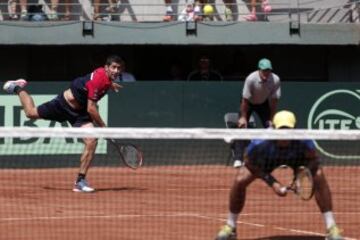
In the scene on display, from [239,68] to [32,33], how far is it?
16.8ft

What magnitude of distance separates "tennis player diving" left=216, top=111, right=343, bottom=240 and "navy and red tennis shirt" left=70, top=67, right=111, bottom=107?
5.01 m

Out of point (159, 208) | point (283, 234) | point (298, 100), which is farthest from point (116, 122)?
point (283, 234)

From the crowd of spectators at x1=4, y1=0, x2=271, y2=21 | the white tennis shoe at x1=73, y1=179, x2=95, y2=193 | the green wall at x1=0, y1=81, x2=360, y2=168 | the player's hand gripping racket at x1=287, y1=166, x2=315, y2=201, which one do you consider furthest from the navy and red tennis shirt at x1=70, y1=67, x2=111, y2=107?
the crowd of spectators at x1=4, y1=0, x2=271, y2=21

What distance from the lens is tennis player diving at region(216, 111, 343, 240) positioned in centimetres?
970

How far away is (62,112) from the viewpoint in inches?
586

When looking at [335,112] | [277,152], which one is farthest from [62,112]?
[335,112]

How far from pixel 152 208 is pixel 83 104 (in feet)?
8.51

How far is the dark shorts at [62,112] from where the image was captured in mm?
14820

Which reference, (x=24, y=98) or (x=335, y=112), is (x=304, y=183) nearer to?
(x=24, y=98)

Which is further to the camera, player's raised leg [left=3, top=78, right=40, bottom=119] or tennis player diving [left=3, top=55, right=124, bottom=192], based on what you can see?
player's raised leg [left=3, top=78, right=40, bottom=119]

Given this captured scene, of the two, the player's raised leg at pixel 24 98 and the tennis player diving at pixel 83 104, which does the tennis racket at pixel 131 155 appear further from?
the player's raised leg at pixel 24 98

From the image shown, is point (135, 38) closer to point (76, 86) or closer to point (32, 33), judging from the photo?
point (32, 33)

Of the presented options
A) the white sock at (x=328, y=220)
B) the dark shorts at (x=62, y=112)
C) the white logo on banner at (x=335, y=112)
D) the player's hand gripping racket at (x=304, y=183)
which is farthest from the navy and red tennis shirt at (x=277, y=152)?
the white logo on banner at (x=335, y=112)

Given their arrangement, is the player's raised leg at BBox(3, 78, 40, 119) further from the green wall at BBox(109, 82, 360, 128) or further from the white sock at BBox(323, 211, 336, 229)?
the white sock at BBox(323, 211, 336, 229)
